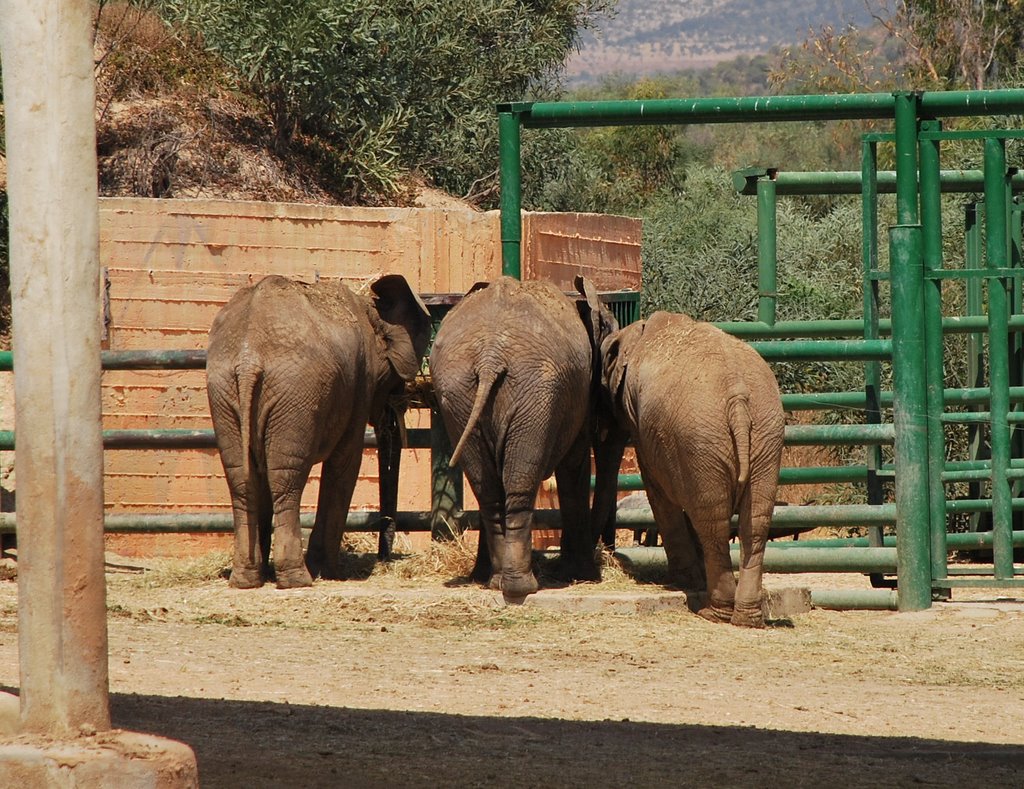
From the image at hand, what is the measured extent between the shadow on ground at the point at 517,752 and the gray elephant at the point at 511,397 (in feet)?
7.35

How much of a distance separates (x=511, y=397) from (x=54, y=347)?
11.9 feet

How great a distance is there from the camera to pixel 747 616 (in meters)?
7.59

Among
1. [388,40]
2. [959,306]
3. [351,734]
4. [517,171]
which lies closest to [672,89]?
[388,40]

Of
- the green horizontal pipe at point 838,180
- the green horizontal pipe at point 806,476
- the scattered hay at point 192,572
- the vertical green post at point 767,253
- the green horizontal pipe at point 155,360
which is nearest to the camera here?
the scattered hay at point 192,572

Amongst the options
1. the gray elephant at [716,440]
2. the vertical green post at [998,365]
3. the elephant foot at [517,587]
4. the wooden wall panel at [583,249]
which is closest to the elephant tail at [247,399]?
the elephant foot at [517,587]

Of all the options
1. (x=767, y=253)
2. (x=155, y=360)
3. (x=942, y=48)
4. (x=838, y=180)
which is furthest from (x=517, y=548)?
(x=942, y=48)

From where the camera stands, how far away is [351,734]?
5.33 meters

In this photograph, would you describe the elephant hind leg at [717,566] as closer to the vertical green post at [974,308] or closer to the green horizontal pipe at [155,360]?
the green horizontal pipe at [155,360]

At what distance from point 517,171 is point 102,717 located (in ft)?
16.3

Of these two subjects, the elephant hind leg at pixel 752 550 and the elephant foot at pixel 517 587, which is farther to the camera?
the elephant foot at pixel 517 587

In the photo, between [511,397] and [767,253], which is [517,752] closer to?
[511,397]

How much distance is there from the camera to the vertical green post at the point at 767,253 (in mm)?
9789

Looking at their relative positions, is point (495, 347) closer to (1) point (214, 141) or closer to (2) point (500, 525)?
(2) point (500, 525)

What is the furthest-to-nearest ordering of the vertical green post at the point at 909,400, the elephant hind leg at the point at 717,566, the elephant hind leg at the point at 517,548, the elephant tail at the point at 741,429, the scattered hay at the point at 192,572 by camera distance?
the scattered hay at the point at 192,572
the vertical green post at the point at 909,400
the elephant hind leg at the point at 517,548
the elephant hind leg at the point at 717,566
the elephant tail at the point at 741,429
